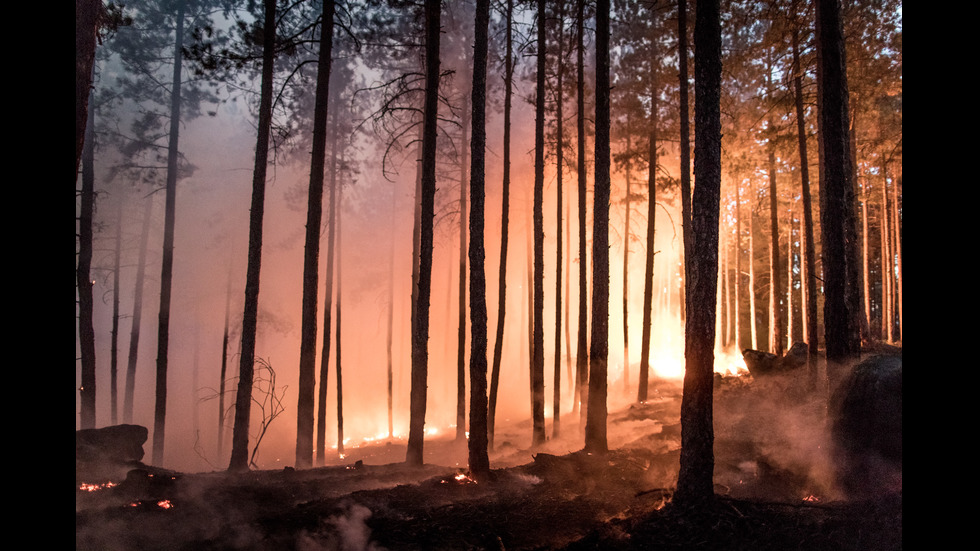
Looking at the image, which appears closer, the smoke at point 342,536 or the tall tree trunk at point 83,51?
the smoke at point 342,536

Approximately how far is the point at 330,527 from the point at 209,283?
2684cm

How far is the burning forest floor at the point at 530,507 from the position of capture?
231 inches

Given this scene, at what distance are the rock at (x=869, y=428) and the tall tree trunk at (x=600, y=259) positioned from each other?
436 centimetres

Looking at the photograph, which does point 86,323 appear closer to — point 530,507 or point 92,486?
point 92,486

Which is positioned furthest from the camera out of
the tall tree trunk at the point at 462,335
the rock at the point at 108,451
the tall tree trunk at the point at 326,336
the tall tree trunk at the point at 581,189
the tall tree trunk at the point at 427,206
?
the tall tree trunk at the point at 326,336

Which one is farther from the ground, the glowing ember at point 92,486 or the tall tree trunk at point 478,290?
the tall tree trunk at point 478,290

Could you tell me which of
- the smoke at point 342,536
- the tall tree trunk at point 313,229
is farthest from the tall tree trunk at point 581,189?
the smoke at point 342,536

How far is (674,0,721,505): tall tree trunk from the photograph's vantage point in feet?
21.5

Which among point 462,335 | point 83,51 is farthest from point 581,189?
point 83,51

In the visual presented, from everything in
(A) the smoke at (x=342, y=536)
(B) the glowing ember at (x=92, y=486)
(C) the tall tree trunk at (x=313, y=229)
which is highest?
(C) the tall tree trunk at (x=313, y=229)

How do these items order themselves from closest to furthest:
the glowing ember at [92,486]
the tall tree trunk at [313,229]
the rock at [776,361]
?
the glowing ember at [92,486]
the tall tree trunk at [313,229]
the rock at [776,361]

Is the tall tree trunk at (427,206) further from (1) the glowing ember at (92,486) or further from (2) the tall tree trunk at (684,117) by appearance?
(1) the glowing ember at (92,486)

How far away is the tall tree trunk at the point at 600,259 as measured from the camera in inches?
386
